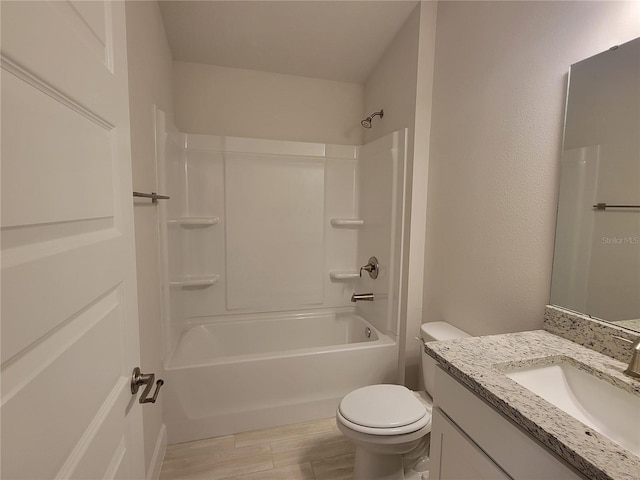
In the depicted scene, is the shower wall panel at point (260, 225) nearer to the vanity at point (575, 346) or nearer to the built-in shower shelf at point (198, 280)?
the built-in shower shelf at point (198, 280)

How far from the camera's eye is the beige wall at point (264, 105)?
7.61 ft

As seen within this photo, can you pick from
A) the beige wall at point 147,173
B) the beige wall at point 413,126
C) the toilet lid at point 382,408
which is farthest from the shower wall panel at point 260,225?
the toilet lid at point 382,408

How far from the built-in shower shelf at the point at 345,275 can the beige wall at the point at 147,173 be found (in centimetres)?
140

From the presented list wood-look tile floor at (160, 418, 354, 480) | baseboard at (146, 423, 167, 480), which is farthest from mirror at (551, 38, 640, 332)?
baseboard at (146, 423, 167, 480)

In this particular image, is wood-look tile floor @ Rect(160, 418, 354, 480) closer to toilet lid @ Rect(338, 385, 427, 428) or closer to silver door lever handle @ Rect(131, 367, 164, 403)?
toilet lid @ Rect(338, 385, 427, 428)

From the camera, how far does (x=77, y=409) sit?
1.62 ft

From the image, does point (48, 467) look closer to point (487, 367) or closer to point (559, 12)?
point (487, 367)

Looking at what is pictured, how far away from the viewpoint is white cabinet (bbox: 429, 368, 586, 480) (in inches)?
25.3

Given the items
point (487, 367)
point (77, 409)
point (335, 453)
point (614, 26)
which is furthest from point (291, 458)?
point (614, 26)

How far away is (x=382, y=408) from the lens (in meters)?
1.37

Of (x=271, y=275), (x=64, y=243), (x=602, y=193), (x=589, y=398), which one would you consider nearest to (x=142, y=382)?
(x=64, y=243)

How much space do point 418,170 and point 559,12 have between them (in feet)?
2.95

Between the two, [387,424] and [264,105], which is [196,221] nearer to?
[264,105]

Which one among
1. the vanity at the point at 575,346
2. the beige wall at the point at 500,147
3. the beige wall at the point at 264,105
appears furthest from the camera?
the beige wall at the point at 264,105
